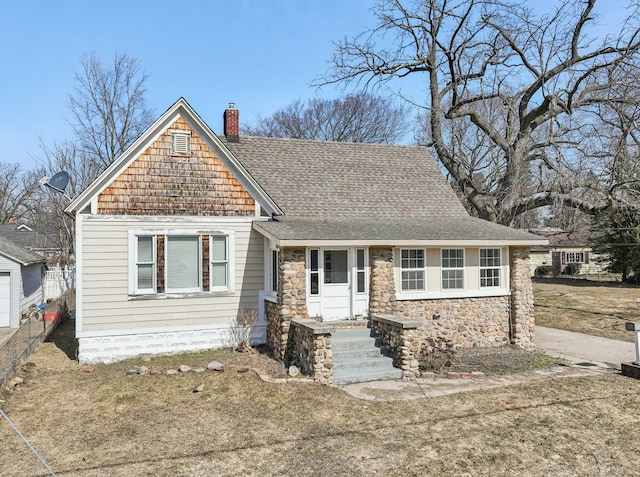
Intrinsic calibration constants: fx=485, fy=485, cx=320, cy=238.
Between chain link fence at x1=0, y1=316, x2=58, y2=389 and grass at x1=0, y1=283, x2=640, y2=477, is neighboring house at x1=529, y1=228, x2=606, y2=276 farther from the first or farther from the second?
chain link fence at x1=0, y1=316, x2=58, y2=389

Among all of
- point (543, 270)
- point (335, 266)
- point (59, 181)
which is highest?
point (59, 181)

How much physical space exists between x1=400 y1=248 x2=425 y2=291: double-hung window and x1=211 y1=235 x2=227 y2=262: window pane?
4897 millimetres

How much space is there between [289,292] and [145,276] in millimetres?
3795

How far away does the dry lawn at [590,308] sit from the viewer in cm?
1759

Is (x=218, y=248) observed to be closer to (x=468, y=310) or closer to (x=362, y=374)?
(x=362, y=374)

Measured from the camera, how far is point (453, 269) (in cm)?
1391

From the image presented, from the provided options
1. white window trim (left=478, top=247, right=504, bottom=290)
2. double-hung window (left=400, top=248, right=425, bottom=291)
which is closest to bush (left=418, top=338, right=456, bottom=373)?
double-hung window (left=400, top=248, right=425, bottom=291)

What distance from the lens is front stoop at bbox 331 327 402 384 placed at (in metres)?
10.6

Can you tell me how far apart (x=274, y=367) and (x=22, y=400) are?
16.8 feet

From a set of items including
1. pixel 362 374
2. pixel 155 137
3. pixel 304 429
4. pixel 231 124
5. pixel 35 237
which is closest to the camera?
pixel 304 429

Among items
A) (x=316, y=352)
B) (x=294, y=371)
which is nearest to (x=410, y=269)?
(x=316, y=352)

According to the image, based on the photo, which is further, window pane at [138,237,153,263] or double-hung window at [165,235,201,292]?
double-hung window at [165,235,201,292]

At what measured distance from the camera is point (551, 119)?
2055 cm

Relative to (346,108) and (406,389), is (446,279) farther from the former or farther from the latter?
(346,108)
